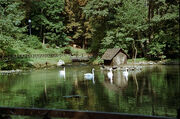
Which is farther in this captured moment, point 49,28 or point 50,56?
point 49,28

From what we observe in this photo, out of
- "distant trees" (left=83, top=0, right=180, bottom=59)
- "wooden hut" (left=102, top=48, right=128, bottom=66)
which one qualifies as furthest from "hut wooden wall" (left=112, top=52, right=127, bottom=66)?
"distant trees" (left=83, top=0, right=180, bottom=59)

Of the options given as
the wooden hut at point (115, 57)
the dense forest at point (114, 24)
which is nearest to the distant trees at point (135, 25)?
the dense forest at point (114, 24)

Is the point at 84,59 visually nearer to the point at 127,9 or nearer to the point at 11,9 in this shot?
the point at 127,9

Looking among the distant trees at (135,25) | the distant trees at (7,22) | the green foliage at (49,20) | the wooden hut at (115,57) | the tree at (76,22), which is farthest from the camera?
the tree at (76,22)

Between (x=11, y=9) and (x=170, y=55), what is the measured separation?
2986cm

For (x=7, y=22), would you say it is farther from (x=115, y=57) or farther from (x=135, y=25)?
(x=135, y=25)

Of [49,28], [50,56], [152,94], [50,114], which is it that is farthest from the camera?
[49,28]

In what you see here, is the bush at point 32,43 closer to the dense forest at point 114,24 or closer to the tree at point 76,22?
the dense forest at point 114,24

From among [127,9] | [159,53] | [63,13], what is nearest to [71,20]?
[63,13]


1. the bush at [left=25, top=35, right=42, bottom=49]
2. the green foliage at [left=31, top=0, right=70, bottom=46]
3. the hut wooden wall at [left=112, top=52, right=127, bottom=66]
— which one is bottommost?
the hut wooden wall at [left=112, top=52, right=127, bottom=66]

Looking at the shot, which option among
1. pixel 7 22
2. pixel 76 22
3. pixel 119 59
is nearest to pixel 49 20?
pixel 76 22

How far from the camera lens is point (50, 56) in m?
52.8

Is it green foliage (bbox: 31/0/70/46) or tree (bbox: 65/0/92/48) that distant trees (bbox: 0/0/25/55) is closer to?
green foliage (bbox: 31/0/70/46)

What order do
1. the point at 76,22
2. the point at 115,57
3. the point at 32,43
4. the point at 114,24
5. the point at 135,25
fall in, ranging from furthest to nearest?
the point at 76,22 < the point at 32,43 < the point at 114,24 < the point at 135,25 < the point at 115,57
